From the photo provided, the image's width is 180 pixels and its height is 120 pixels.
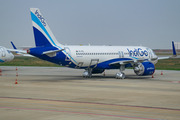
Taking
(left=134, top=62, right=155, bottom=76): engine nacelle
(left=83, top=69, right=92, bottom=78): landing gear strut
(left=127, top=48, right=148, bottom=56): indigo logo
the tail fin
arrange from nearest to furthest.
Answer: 1. the tail fin
2. (left=134, top=62, right=155, bottom=76): engine nacelle
3. (left=83, top=69, right=92, bottom=78): landing gear strut
4. (left=127, top=48, right=148, bottom=56): indigo logo

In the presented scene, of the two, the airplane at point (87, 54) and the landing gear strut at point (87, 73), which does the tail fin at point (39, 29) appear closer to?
the airplane at point (87, 54)

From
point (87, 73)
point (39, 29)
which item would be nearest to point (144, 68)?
point (87, 73)

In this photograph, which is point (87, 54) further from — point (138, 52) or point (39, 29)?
point (138, 52)

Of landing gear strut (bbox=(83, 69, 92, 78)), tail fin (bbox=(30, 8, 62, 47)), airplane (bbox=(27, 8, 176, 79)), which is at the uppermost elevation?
tail fin (bbox=(30, 8, 62, 47))

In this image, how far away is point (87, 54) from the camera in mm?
36688

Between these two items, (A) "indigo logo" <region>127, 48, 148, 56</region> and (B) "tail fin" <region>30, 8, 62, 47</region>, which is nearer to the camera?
(B) "tail fin" <region>30, 8, 62, 47</region>

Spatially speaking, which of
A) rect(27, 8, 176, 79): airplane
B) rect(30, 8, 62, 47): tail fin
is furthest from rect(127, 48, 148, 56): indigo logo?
rect(30, 8, 62, 47): tail fin

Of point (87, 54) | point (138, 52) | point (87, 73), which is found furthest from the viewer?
point (138, 52)

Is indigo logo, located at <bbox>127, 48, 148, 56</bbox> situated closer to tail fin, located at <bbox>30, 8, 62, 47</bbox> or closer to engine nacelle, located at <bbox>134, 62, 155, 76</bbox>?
engine nacelle, located at <bbox>134, 62, 155, 76</bbox>

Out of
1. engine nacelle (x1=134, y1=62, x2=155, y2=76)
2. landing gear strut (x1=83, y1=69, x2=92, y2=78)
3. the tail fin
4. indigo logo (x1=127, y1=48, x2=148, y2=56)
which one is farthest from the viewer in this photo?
indigo logo (x1=127, y1=48, x2=148, y2=56)

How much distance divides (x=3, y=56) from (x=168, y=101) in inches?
1577

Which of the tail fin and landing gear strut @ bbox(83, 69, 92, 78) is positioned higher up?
the tail fin

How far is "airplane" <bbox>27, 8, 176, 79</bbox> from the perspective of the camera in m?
33.9

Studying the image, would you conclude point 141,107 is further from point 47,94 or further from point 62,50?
point 62,50
